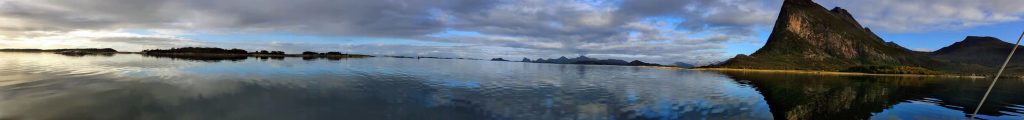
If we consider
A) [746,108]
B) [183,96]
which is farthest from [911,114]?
[183,96]

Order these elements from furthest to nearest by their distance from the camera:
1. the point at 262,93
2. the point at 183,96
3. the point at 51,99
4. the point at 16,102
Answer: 1. the point at 262,93
2. the point at 183,96
3. the point at 51,99
4. the point at 16,102

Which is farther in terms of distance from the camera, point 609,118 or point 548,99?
point 548,99

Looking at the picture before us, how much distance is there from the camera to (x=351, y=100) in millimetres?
43406

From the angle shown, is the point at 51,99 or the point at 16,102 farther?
the point at 51,99

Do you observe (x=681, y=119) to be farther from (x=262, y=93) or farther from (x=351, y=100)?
(x=262, y=93)

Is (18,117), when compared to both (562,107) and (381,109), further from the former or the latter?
(562,107)

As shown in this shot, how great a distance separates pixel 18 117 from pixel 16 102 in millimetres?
8107

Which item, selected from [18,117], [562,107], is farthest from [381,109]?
[18,117]

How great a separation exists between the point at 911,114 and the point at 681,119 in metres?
25.7

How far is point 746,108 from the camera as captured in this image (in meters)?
48.6

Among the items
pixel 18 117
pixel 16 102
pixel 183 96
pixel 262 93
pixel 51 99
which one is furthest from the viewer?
pixel 262 93

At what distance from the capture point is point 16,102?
35219mm

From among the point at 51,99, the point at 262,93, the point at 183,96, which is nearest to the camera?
the point at 51,99

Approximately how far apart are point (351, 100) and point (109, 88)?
76.8 ft
